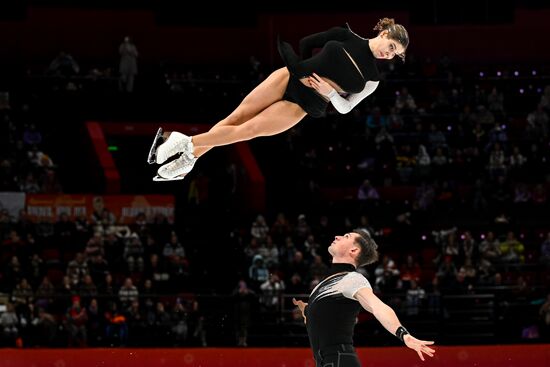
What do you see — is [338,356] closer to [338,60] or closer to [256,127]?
[256,127]

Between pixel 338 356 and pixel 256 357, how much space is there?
17.4 ft

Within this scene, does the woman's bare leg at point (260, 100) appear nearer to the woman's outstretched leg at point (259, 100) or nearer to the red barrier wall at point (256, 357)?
the woman's outstretched leg at point (259, 100)

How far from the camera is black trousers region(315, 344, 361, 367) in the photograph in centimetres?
642

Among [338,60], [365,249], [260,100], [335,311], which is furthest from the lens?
[260,100]

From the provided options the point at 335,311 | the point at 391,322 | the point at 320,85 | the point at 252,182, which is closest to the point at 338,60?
the point at 320,85

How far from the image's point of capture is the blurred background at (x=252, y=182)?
48.6 ft

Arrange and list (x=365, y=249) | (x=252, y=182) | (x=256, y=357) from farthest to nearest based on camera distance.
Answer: (x=252, y=182), (x=256, y=357), (x=365, y=249)

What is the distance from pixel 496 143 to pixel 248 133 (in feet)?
45.8

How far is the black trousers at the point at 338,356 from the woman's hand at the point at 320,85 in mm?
2166

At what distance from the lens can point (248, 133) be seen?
785 centimetres

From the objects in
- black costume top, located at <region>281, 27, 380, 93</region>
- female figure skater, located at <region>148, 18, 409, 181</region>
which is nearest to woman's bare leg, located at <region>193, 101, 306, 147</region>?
female figure skater, located at <region>148, 18, 409, 181</region>

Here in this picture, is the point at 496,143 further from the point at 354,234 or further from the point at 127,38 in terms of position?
the point at 354,234

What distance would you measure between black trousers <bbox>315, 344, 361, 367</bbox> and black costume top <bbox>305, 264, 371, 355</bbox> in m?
0.03

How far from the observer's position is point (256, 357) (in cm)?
1163
